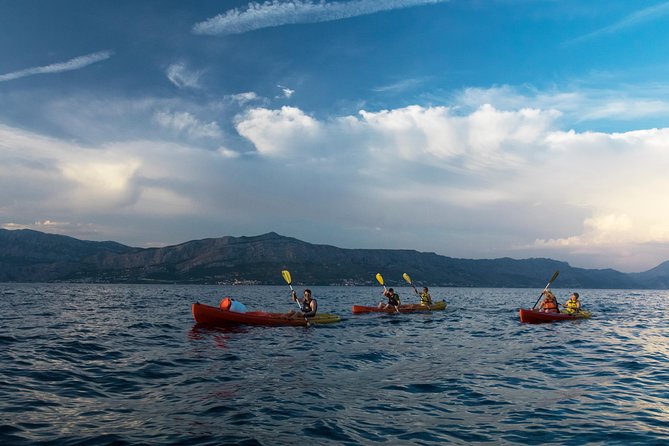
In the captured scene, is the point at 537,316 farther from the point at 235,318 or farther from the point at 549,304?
the point at 235,318

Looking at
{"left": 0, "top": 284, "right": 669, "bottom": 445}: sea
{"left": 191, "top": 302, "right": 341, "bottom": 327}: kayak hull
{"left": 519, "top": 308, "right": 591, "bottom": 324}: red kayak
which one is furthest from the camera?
{"left": 519, "top": 308, "right": 591, "bottom": 324}: red kayak

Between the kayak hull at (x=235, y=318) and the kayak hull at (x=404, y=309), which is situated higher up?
the kayak hull at (x=235, y=318)

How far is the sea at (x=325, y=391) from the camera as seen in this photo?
8383 mm

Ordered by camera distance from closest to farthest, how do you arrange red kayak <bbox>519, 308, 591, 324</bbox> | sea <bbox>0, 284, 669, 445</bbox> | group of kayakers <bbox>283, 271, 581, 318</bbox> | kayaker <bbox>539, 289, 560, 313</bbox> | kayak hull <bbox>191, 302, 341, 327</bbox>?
1. sea <bbox>0, 284, 669, 445</bbox>
2. kayak hull <bbox>191, 302, 341, 327</bbox>
3. group of kayakers <bbox>283, 271, 581, 318</bbox>
4. red kayak <bbox>519, 308, 591, 324</bbox>
5. kayaker <bbox>539, 289, 560, 313</bbox>

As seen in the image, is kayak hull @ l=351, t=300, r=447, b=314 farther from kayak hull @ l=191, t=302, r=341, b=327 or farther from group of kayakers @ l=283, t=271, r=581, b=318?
kayak hull @ l=191, t=302, r=341, b=327

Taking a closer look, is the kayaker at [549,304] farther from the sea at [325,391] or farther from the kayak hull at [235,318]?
the kayak hull at [235,318]

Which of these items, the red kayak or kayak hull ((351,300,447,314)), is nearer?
the red kayak

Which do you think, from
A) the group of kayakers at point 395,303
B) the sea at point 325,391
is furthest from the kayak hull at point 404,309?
the sea at point 325,391

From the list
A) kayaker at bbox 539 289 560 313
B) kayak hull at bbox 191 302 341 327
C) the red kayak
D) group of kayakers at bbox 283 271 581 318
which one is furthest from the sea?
kayaker at bbox 539 289 560 313

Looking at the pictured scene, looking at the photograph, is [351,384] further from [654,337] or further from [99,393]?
[654,337]

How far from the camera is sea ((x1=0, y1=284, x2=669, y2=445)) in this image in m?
8.38

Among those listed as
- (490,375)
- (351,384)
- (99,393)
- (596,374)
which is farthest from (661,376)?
(99,393)

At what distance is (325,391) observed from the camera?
11836mm

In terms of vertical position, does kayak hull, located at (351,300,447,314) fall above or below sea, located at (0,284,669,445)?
below
